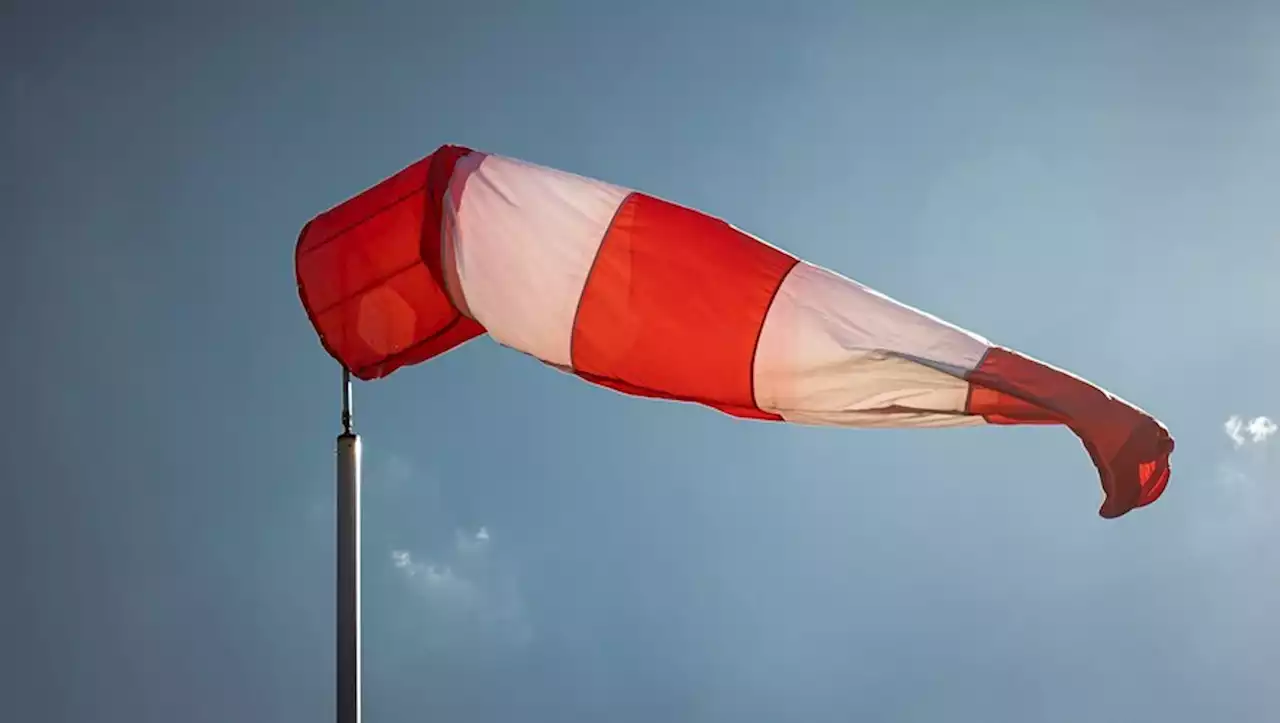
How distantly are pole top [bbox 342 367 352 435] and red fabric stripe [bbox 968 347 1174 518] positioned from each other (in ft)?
9.17

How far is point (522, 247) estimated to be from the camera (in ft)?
24.5

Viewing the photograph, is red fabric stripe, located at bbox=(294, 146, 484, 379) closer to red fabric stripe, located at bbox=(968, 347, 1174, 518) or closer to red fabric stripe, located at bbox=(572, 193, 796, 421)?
red fabric stripe, located at bbox=(572, 193, 796, 421)

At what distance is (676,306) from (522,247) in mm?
910

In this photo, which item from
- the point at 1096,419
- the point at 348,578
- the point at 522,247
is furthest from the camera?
the point at 522,247

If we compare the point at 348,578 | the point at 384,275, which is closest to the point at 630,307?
the point at 384,275

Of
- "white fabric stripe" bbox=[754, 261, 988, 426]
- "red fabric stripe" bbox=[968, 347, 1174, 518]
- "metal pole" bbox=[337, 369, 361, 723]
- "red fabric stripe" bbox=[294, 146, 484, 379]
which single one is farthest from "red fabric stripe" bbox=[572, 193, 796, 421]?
"metal pole" bbox=[337, 369, 361, 723]

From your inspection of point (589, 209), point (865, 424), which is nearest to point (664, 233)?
point (589, 209)

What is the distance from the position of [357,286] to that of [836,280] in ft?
8.27

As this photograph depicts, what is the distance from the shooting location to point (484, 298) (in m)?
7.42

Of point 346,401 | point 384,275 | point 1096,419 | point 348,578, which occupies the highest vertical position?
point 384,275

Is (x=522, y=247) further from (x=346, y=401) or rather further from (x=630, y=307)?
(x=346, y=401)

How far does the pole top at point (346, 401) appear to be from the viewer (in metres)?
6.66

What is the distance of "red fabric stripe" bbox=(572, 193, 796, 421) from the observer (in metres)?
7.01

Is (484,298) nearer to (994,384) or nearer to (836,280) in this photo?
(836,280)
